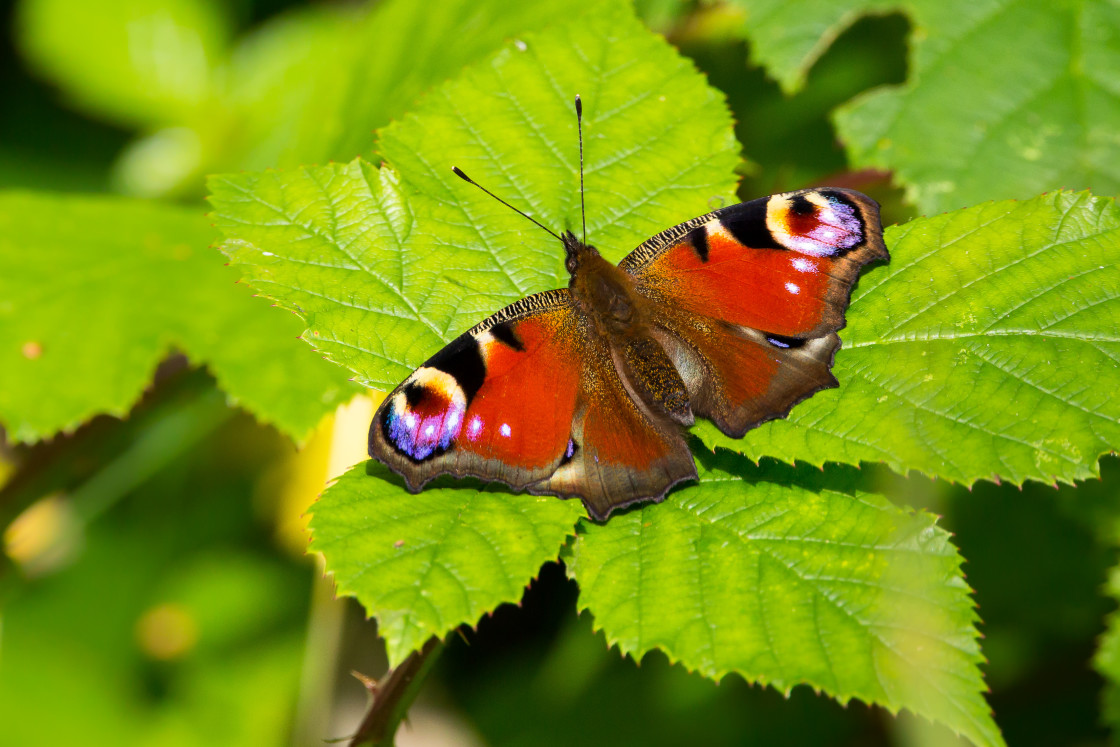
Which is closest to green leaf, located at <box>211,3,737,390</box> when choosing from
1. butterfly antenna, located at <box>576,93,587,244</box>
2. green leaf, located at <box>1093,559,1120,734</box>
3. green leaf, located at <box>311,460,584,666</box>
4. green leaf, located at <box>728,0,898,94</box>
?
butterfly antenna, located at <box>576,93,587,244</box>

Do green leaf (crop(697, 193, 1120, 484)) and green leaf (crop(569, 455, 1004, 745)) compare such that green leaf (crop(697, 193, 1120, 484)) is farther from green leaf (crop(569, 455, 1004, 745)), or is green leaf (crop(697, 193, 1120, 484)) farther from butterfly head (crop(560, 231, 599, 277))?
butterfly head (crop(560, 231, 599, 277))

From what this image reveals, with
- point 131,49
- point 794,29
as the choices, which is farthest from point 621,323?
point 131,49

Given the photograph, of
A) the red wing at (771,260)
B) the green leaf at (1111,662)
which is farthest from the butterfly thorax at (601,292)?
the green leaf at (1111,662)

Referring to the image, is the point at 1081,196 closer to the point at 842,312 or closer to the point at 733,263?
the point at 842,312

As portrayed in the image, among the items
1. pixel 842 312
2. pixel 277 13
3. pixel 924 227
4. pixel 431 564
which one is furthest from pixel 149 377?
pixel 277 13

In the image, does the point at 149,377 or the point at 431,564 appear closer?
the point at 431,564

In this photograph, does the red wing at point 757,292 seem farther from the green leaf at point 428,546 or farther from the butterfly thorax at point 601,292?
the green leaf at point 428,546

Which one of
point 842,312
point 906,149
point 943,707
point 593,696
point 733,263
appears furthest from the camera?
point 593,696
